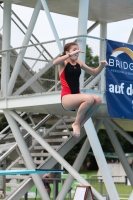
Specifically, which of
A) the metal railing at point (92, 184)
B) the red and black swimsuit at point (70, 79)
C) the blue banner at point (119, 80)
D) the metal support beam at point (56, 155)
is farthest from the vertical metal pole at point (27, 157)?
the red and black swimsuit at point (70, 79)

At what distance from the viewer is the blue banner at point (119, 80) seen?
20969mm

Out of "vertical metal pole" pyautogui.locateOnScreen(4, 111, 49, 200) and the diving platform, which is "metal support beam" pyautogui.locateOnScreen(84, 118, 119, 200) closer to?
the diving platform

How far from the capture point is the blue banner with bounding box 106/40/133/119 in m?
21.0

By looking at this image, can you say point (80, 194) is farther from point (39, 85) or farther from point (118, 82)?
point (39, 85)

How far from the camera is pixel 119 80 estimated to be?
21203mm

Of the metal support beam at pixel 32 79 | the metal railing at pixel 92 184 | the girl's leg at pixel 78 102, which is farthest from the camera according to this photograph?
the metal railing at pixel 92 184

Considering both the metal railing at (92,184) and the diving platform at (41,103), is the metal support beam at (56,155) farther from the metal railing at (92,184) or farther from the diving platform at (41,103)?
the metal railing at (92,184)

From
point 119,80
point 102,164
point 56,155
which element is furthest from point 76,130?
point 56,155

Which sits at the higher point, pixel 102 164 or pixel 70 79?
pixel 70 79

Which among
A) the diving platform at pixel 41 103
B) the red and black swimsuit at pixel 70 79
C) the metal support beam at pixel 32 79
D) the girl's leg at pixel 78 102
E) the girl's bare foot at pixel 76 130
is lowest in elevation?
the girl's bare foot at pixel 76 130

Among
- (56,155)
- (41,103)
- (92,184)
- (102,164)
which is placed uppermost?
(41,103)

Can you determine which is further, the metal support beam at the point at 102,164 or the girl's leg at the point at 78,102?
the metal support beam at the point at 102,164

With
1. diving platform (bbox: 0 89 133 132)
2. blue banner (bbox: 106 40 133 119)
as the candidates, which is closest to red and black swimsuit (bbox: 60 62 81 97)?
diving platform (bbox: 0 89 133 132)

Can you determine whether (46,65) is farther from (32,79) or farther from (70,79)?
(70,79)
